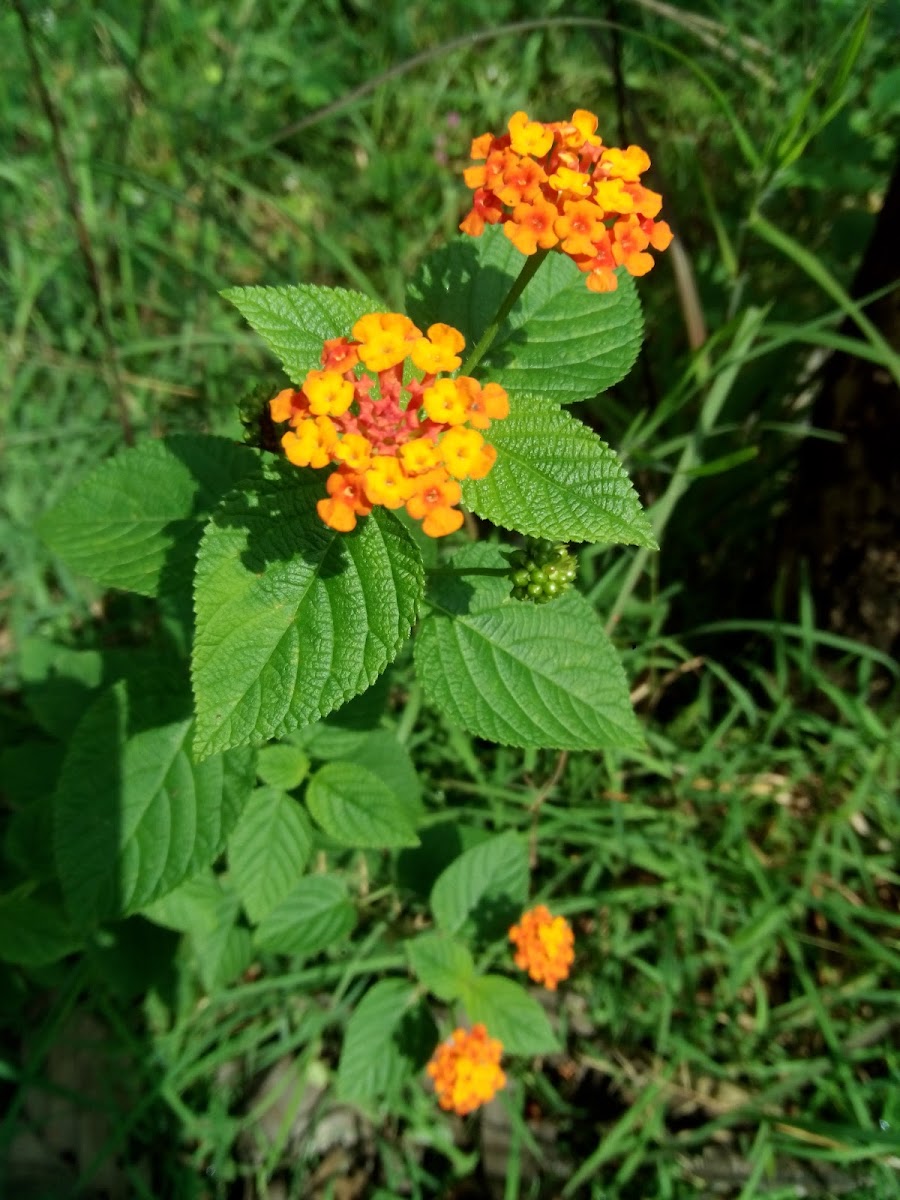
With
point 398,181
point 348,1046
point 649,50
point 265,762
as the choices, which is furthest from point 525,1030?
point 649,50

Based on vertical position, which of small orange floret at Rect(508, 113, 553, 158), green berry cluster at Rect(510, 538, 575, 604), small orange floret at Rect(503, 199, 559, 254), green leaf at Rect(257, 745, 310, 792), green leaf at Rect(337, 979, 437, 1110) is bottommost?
A: green leaf at Rect(337, 979, 437, 1110)

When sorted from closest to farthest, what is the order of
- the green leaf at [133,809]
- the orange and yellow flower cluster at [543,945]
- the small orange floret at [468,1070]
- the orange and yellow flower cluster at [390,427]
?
the orange and yellow flower cluster at [390,427] < the green leaf at [133,809] < the small orange floret at [468,1070] < the orange and yellow flower cluster at [543,945]

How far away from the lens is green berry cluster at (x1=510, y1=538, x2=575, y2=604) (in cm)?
125

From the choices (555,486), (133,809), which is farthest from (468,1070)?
(555,486)

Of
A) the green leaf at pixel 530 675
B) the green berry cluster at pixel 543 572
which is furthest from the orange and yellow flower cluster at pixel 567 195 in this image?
the green leaf at pixel 530 675

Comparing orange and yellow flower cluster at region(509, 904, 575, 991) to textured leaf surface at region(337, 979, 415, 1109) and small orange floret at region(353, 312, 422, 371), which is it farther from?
small orange floret at region(353, 312, 422, 371)

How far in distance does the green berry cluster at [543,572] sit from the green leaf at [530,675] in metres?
0.11

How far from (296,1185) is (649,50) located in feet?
12.3

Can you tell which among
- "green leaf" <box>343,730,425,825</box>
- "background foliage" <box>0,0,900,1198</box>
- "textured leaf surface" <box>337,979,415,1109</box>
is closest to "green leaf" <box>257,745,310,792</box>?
"background foliage" <box>0,0,900,1198</box>

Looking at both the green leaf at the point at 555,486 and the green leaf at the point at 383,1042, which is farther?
the green leaf at the point at 383,1042

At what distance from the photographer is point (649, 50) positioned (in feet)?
11.2

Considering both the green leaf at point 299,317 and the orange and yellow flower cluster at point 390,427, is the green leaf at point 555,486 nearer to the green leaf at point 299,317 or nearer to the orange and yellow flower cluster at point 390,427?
the orange and yellow flower cluster at point 390,427

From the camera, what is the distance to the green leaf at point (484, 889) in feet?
6.23

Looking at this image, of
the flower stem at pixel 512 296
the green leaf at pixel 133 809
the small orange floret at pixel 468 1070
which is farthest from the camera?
the small orange floret at pixel 468 1070
